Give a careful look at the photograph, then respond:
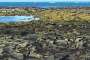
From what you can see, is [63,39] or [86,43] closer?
[86,43]

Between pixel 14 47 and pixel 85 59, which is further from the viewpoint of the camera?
pixel 14 47

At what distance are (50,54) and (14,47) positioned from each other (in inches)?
102

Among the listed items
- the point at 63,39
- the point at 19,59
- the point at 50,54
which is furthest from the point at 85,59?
the point at 63,39

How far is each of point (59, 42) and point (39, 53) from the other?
322 cm

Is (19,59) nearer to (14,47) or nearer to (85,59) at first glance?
(14,47)

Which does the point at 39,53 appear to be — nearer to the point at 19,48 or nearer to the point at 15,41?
the point at 19,48

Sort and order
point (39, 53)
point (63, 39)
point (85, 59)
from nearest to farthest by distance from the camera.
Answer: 1. point (85, 59)
2. point (39, 53)
3. point (63, 39)

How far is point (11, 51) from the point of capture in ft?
74.0

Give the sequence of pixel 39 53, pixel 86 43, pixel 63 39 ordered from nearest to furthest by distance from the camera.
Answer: pixel 39 53
pixel 86 43
pixel 63 39

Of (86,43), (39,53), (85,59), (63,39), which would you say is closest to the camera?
(85,59)

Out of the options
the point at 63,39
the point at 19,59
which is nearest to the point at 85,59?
the point at 19,59

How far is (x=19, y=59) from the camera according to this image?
2144 cm

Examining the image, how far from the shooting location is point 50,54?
73.4ft

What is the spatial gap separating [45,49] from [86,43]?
298 centimetres
